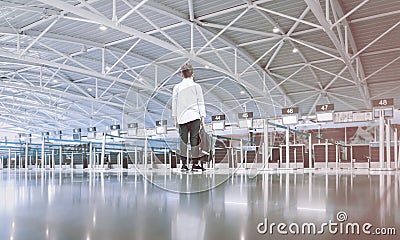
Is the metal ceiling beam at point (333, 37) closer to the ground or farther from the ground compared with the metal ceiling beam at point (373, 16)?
closer to the ground

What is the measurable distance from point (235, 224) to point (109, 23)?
9987mm

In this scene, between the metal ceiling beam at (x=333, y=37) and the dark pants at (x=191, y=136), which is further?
the metal ceiling beam at (x=333, y=37)

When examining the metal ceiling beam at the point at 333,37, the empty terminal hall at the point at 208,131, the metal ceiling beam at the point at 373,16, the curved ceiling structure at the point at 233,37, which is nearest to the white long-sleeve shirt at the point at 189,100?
the empty terminal hall at the point at 208,131

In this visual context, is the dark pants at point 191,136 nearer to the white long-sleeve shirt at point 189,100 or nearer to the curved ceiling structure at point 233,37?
the white long-sleeve shirt at point 189,100

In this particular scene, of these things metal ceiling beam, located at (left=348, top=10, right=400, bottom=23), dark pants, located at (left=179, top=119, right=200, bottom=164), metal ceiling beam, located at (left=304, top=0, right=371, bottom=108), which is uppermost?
metal ceiling beam, located at (left=348, top=10, right=400, bottom=23)

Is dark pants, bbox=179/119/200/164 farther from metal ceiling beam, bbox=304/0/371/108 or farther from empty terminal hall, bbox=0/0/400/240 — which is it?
metal ceiling beam, bbox=304/0/371/108

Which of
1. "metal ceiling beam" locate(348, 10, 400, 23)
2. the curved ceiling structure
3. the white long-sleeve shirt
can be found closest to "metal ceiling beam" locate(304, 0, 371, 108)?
the curved ceiling structure

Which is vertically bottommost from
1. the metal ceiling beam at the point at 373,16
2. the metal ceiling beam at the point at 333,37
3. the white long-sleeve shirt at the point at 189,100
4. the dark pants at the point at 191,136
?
the dark pants at the point at 191,136

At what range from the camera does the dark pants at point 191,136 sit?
2.90m

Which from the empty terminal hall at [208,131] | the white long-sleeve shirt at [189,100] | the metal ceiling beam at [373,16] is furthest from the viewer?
the metal ceiling beam at [373,16]

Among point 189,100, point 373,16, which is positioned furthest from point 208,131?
point 373,16

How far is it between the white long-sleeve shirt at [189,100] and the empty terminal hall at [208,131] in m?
0.01

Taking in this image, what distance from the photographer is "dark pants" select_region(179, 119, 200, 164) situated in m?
2.90

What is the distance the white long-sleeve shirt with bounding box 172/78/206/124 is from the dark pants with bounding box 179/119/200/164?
4 centimetres
